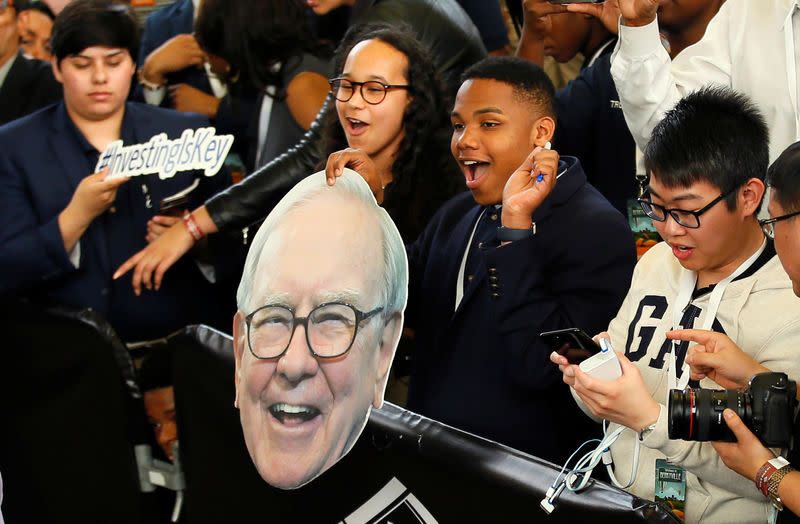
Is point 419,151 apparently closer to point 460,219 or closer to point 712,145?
point 460,219

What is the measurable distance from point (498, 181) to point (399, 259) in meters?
0.29

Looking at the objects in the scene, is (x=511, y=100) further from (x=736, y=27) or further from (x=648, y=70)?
(x=736, y=27)

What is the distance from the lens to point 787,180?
6.93ft

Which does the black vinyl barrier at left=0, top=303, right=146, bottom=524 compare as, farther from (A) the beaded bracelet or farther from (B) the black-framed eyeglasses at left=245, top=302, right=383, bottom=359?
(B) the black-framed eyeglasses at left=245, top=302, right=383, bottom=359

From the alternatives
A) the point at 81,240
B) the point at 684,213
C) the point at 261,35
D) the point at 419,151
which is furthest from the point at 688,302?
the point at 81,240

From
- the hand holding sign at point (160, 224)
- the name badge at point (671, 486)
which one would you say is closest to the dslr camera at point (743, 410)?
the name badge at point (671, 486)

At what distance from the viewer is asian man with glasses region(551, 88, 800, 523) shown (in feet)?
7.43

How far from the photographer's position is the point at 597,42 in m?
3.61

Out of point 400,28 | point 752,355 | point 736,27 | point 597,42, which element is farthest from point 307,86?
point 752,355

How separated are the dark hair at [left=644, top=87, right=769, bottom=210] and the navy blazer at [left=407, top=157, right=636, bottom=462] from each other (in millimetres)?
283

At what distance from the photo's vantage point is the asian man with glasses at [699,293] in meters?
2.26

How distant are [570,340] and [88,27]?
2.23 meters

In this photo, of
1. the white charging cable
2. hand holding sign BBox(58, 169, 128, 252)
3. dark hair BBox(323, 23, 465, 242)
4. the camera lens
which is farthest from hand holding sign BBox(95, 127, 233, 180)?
the camera lens

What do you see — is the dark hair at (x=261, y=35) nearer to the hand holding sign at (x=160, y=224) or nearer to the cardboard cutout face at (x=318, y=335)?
the hand holding sign at (x=160, y=224)
